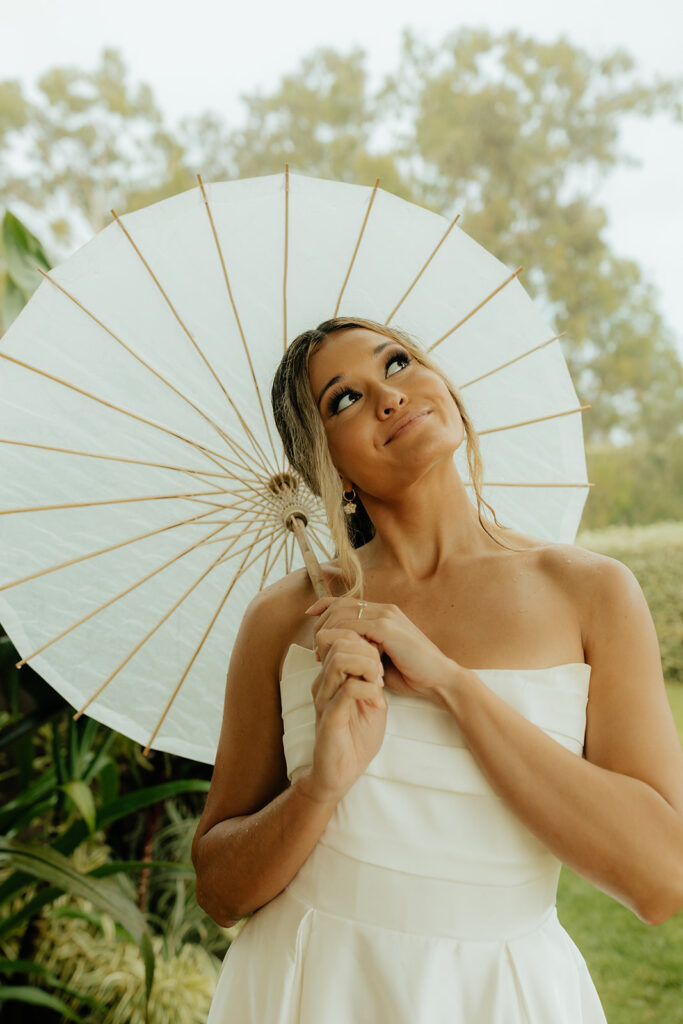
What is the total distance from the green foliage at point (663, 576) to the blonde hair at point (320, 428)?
4658 mm

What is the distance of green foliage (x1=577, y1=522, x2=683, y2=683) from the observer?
19.8ft

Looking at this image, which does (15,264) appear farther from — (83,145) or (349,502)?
(83,145)

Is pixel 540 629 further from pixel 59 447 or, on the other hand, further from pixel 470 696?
pixel 59 447

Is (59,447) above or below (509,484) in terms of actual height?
above

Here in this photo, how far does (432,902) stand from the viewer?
1.29 metres

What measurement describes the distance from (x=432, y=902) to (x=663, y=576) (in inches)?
211

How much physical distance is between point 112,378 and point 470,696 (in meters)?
0.89

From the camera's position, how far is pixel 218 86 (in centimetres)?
1012

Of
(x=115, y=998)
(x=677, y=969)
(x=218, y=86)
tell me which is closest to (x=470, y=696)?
(x=115, y=998)

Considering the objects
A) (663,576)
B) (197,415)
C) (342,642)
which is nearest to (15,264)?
(197,415)

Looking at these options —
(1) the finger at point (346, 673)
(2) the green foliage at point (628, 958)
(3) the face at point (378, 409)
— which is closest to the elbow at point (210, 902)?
(1) the finger at point (346, 673)

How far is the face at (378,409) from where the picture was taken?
57.2 inches

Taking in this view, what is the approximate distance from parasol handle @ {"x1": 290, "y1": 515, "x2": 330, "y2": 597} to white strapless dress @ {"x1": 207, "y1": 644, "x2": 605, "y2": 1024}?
237 mm

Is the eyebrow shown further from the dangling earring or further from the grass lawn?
the grass lawn
